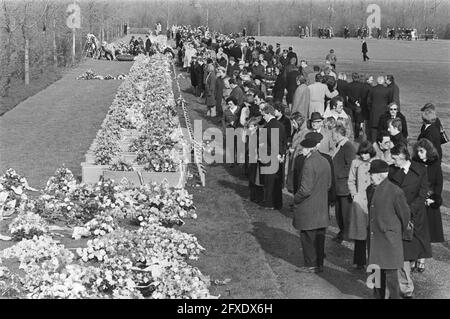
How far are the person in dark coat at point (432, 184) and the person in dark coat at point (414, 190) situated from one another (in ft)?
0.49

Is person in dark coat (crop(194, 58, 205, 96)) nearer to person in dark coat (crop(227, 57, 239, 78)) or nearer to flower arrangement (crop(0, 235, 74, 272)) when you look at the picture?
person in dark coat (crop(227, 57, 239, 78))

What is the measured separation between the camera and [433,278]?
11.1m

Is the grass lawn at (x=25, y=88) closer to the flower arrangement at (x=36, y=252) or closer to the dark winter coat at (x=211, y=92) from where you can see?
the dark winter coat at (x=211, y=92)

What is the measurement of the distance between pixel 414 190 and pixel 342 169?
2.13 m

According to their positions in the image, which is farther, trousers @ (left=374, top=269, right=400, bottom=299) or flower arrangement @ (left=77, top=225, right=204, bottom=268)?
flower arrangement @ (left=77, top=225, right=204, bottom=268)

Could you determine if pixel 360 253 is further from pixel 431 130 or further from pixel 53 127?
pixel 53 127

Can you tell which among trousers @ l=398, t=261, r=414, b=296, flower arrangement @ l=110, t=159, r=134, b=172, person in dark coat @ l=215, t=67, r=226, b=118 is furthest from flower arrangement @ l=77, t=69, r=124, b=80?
trousers @ l=398, t=261, r=414, b=296

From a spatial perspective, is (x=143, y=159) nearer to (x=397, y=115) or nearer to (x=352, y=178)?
(x=397, y=115)

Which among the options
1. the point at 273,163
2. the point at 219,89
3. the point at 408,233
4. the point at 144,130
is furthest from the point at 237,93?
the point at 408,233

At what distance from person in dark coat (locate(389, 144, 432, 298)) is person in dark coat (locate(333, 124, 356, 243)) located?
1859 mm

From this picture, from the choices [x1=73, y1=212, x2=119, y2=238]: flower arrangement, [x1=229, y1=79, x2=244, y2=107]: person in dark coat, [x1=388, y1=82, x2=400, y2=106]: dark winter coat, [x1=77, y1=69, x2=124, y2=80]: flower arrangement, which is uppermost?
[x1=388, y1=82, x2=400, y2=106]: dark winter coat

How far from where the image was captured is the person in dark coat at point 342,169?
40.9 feet

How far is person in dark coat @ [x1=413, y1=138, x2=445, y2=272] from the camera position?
10586mm

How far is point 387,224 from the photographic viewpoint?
376 inches
